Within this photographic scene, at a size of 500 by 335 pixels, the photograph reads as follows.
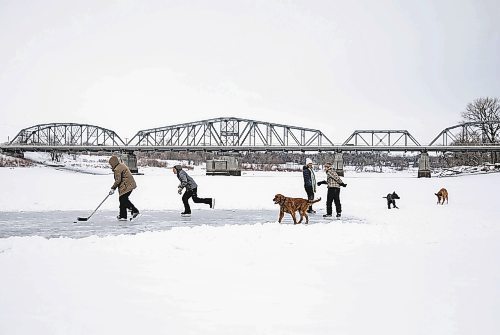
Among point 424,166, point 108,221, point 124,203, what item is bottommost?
point 108,221

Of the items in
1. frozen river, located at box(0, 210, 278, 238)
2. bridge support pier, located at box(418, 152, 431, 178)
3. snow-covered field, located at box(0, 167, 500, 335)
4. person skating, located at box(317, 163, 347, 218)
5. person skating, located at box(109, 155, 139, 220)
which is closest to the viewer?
snow-covered field, located at box(0, 167, 500, 335)

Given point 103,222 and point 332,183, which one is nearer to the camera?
point 103,222

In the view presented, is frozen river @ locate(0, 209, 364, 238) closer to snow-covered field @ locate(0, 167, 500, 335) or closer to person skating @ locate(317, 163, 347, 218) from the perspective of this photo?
person skating @ locate(317, 163, 347, 218)

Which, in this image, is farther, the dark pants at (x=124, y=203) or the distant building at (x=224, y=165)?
the distant building at (x=224, y=165)

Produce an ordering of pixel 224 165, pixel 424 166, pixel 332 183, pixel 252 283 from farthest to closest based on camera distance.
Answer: pixel 224 165 → pixel 424 166 → pixel 332 183 → pixel 252 283

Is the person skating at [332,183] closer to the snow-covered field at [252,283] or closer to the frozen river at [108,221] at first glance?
the frozen river at [108,221]

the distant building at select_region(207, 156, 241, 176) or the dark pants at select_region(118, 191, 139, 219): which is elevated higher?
the distant building at select_region(207, 156, 241, 176)

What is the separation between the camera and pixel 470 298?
5.70 metres

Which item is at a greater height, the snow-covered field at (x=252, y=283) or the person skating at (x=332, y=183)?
the person skating at (x=332, y=183)

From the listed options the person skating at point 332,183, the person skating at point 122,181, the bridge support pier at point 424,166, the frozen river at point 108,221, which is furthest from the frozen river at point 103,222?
the bridge support pier at point 424,166

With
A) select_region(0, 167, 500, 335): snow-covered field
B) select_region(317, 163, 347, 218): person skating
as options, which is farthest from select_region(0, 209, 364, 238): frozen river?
select_region(0, 167, 500, 335): snow-covered field

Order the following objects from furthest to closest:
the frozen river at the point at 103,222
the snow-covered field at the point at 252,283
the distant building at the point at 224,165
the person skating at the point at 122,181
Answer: the distant building at the point at 224,165 → the person skating at the point at 122,181 → the frozen river at the point at 103,222 → the snow-covered field at the point at 252,283

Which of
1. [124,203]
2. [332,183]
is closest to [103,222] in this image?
[124,203]

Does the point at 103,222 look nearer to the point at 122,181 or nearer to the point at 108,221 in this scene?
the point at 108,221
